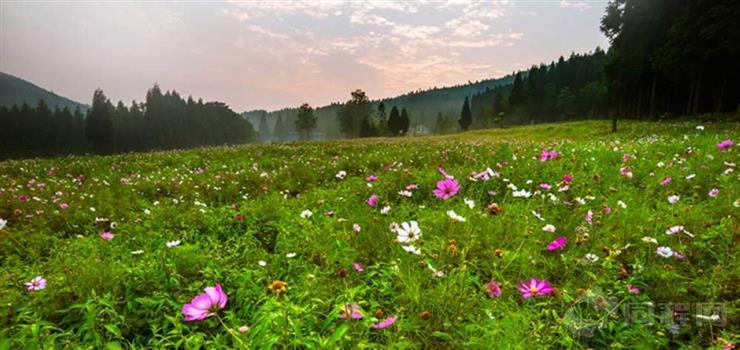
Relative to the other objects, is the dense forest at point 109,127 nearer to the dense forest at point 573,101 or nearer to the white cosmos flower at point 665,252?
the dense forest at point 573,101

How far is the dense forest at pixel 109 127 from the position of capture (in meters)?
63.4

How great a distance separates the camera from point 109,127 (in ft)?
210

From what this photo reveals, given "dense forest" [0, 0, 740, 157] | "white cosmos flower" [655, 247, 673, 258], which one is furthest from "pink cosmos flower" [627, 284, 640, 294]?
"dense forest" [0, 0, 740, 157]

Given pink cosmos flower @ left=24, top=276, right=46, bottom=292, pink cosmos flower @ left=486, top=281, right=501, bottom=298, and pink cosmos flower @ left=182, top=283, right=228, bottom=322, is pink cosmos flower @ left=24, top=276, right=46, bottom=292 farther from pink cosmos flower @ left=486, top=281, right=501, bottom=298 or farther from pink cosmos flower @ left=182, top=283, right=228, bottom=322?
pink cosmos flower @ left=486, top=281, right=501, bottom=298

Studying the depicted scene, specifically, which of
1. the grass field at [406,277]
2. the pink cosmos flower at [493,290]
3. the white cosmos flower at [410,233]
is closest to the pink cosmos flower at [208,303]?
the grass field at [406,277]

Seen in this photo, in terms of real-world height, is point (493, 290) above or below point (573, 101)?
below

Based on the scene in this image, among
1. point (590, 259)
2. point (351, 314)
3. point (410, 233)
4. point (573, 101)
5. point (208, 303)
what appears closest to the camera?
point (208, 303)

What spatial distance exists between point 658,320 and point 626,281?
0.27 metres

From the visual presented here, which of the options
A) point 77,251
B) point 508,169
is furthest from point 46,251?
point 508,169

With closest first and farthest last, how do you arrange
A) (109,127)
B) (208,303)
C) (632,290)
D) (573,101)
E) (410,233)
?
(208,303) < (632,290) < (410,233) < (109,127) < (573,101)

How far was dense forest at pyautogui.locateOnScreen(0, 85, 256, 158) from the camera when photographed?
208 ft

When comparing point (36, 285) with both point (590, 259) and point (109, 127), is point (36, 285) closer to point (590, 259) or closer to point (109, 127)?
point (590, 259)

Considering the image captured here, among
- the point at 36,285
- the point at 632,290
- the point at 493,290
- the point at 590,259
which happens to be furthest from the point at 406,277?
the point at 36,285

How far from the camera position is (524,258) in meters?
2.39
